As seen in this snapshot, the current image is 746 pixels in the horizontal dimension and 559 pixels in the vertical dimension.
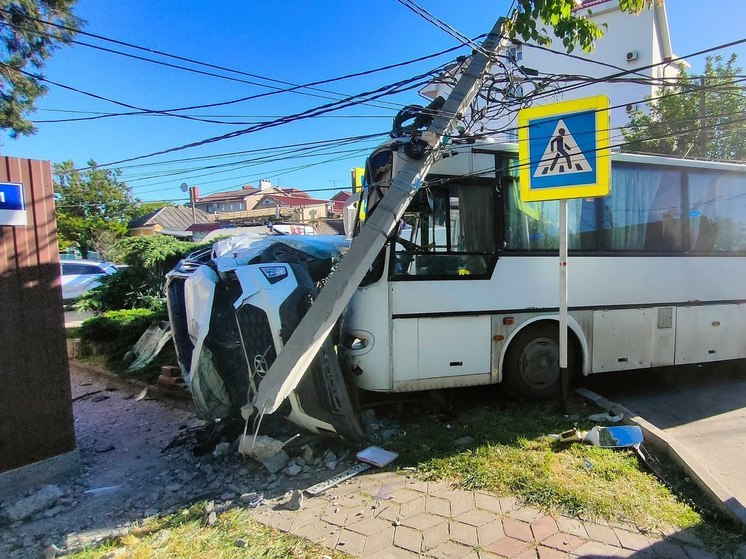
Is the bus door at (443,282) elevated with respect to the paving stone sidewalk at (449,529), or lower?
elevated

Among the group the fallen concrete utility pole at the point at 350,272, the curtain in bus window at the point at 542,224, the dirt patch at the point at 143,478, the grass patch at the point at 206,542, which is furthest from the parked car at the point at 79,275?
the curtain in bus window at the point at 542,224

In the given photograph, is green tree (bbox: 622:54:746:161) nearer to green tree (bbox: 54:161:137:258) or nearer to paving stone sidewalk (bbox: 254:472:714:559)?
paving stone sidewalk (bbox: 254:472:714:559)

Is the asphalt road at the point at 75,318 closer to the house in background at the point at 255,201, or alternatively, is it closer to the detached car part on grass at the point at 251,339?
the detached car part on grass at the point at 251,339

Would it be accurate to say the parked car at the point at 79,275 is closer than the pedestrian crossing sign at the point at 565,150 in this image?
No

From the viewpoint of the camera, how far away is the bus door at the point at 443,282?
4.81 meters

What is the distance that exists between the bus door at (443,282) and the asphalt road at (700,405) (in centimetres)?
220

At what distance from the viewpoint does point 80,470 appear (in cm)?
441

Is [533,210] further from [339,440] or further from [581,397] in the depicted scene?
[339,440]

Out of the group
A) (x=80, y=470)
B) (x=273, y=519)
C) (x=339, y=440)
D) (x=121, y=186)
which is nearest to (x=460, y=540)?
(x=273, y=519)

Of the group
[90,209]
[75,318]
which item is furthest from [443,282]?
[90,209]

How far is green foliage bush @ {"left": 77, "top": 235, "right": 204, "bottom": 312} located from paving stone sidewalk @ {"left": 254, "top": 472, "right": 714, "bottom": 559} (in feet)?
28.1

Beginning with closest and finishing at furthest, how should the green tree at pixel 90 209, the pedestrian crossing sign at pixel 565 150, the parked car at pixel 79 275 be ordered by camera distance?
the pedestrian crossing sign at pixel 565 150 → the parked car at pixel 79 275 → the green tree at pixel 90 209

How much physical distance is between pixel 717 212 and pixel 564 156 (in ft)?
11.3

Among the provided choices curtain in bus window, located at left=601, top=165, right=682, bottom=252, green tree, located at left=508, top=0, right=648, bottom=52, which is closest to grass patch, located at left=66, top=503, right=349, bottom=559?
curtain in bus window, located at left=601, top=165, right=682, bottom=252
